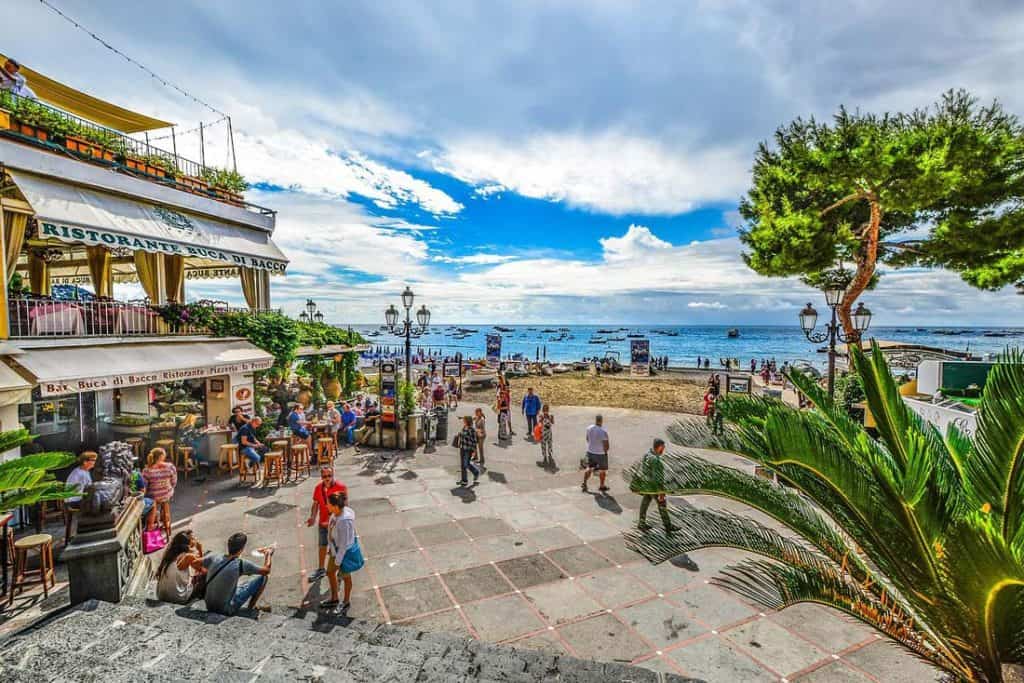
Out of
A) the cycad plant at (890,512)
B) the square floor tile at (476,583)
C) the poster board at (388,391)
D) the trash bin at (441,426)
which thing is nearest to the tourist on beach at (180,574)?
the square floor tile at (476,583)

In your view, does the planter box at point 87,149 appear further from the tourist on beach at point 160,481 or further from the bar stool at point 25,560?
the bar stool at point 25,560

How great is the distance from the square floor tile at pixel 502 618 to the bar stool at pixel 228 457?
7.22 m

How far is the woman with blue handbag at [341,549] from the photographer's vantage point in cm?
509

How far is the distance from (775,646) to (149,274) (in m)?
15.1

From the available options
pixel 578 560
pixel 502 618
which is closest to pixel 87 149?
pixel 502 618

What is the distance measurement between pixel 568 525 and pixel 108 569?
575 cm

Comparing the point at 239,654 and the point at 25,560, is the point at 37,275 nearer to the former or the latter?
the point at 25,560

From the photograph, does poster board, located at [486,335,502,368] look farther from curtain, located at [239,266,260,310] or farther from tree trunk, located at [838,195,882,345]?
tree trunk, located at [838,195,882,345]

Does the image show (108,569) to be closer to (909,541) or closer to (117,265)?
(909,541)

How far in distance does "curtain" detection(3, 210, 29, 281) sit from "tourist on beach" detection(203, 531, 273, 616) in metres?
7.81

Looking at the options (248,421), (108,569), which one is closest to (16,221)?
(248,421)

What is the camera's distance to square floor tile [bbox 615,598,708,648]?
4.75 m

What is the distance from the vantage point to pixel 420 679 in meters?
3.54

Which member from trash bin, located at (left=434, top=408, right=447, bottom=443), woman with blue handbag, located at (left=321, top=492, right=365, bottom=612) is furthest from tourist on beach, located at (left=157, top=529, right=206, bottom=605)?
trash bin, located at (left=434, top=408, right=447, bottom=443)
